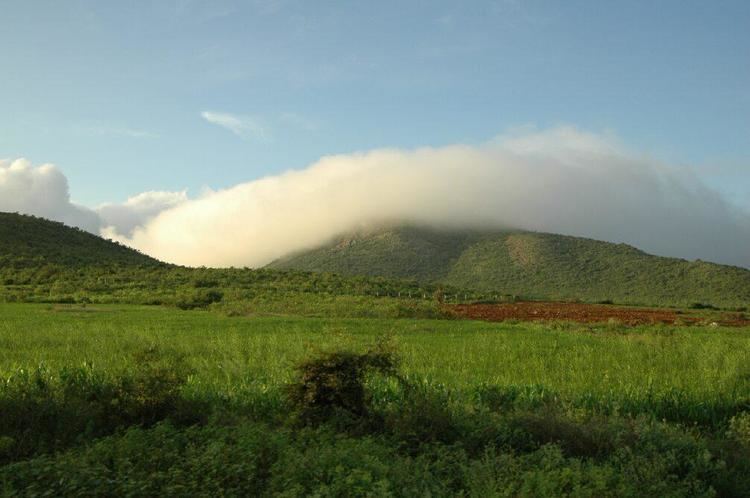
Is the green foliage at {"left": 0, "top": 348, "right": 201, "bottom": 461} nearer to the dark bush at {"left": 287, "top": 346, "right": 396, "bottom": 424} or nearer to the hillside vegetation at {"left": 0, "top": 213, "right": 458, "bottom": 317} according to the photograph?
the dark bush at {"left": 287, "top": 346, "right": 396, "bottom": 424}

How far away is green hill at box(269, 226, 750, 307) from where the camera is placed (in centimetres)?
8519

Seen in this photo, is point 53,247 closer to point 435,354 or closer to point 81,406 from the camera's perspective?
point 435,354

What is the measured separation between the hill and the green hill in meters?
36.7

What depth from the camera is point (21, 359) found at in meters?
14.1

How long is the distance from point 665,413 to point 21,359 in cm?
1323

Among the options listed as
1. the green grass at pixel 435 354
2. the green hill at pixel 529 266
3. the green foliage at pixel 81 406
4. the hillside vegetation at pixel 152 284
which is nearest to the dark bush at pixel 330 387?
the green grass at pixel 435 354

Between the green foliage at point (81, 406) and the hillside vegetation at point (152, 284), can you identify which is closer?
the green foliage at point (81, 406)

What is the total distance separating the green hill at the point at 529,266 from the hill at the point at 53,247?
36.7m

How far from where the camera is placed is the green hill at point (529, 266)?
85.2 m

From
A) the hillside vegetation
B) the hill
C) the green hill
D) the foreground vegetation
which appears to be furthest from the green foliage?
the green hill

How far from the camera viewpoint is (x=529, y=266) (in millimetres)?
97125

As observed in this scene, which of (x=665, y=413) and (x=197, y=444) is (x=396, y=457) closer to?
(x=197, y=444)

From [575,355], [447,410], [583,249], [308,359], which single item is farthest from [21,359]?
[583,249]

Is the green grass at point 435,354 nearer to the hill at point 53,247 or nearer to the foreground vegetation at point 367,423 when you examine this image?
the foreground vegetation at point 367,423
